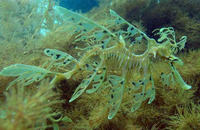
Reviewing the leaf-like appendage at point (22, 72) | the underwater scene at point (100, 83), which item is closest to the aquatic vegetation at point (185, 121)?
the underwater scene at point (100, 83)

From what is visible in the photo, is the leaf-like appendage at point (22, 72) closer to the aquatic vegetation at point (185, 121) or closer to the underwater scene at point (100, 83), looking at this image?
the underwater scene at point (100, 83)

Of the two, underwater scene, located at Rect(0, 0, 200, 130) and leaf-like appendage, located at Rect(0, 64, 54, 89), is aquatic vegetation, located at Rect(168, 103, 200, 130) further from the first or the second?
leaf-like appendage, located at Rect(0, 64, 54, 89)

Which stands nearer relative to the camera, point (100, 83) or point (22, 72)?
point (22, 72)

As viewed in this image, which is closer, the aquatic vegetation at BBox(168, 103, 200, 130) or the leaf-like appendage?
the leaf-like appendage

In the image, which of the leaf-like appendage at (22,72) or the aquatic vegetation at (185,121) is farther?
the aquatic vegetation at (185,121)

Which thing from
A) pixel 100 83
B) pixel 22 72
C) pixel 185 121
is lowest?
pixel 185 121

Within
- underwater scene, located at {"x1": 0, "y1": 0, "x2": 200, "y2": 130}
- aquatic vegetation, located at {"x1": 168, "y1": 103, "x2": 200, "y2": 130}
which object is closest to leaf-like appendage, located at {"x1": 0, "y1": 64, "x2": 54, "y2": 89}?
underwater scene, located at {"x1": 0, "y1": 0, "x2": 200, "y2": 130}

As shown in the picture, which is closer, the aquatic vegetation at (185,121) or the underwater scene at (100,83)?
the underwater scene at (100,83)

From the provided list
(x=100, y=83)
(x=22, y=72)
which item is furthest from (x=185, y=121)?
(x=22, y=72)

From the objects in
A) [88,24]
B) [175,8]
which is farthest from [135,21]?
[88,24]

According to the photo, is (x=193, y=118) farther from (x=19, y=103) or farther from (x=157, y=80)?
(x=19, y=103)

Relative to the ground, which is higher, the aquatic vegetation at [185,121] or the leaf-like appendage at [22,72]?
the leaf-like appendage at [22,72]

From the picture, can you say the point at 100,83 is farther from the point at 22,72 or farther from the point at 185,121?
the point at 185,121
